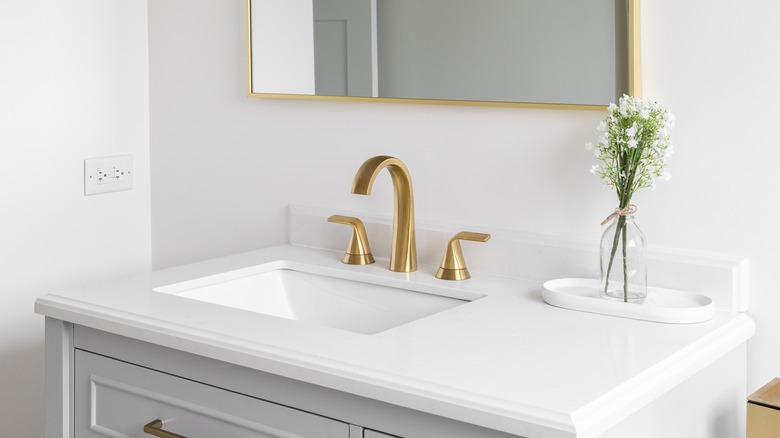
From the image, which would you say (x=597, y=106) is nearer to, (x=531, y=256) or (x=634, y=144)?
(x=634, y=144)

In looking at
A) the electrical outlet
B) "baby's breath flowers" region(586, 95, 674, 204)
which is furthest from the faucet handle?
the electrical outlet

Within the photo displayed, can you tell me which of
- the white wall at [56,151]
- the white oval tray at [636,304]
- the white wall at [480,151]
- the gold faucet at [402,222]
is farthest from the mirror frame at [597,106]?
the white wall at [56,151]

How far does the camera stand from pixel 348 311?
1604mm

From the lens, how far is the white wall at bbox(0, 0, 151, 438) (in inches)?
71.2

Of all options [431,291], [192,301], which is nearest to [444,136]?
[431,291]

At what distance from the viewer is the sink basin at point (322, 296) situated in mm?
1532

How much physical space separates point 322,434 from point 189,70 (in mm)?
1094

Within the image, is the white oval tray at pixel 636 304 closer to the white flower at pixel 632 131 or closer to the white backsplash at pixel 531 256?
the white backsplash at pixel 531 256

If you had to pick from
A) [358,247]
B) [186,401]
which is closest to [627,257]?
[358,247]

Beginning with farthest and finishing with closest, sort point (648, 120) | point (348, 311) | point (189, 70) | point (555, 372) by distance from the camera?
1. point (189, 70)
2. point (348, 311)
3. point (648, 120)
4. point (555, 372)

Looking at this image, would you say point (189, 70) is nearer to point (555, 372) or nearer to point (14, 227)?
point (14, 227)

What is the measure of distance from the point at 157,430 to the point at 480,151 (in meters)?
0.71

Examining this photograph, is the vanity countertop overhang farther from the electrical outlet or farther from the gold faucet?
the electrical outlet

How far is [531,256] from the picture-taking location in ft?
5.07
